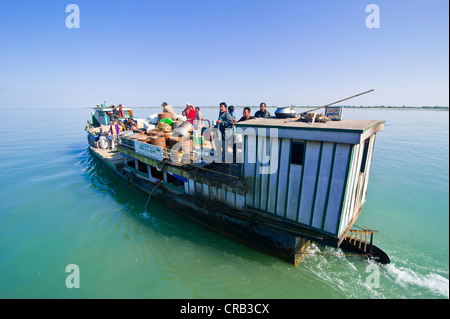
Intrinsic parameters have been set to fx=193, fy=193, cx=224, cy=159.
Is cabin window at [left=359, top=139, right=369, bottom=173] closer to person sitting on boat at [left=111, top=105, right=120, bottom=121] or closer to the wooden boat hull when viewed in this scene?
the wooden boat hull

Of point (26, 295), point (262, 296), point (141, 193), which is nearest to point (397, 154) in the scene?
point (262, 296)

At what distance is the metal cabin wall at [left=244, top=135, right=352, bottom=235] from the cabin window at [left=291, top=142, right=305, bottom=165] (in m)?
0.13

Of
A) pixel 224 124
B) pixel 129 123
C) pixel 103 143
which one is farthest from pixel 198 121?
pixel 103 143

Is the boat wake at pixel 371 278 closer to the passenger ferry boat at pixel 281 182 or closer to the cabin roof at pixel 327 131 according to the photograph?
the passenger ferry boat at pixel 281 182

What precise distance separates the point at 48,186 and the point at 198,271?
16.4 meters

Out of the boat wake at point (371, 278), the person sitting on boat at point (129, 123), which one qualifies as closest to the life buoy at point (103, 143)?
the person sitting on boat at point (129, 123)

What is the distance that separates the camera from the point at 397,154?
25.5m

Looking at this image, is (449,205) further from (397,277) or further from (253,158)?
(253,158)

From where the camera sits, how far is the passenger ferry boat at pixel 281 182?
6148 mm

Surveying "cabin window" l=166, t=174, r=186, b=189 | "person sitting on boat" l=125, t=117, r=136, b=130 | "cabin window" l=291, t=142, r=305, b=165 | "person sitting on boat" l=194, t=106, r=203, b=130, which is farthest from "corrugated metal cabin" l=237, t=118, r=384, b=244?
"person sitting on boat" l=125, t=117, r=136, b=130

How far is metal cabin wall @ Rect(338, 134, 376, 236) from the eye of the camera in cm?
615

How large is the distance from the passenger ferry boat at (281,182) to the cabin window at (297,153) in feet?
0.11
